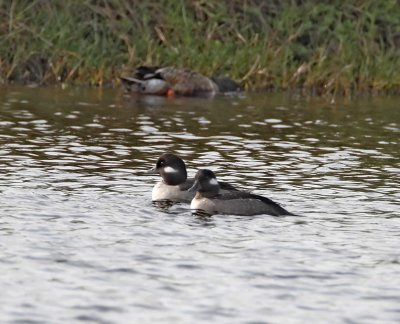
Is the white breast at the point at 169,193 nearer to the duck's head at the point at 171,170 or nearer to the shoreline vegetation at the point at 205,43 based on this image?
the duck's head at the point at 171,170

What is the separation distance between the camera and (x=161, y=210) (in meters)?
13.2

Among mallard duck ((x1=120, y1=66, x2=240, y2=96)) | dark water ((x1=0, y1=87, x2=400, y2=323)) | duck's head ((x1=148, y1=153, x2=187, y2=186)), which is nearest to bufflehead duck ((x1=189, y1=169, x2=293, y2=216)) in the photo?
dark water ((x1=0, y1=87, x2=400, y2=323))

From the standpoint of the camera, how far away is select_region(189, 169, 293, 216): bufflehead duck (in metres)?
12.7

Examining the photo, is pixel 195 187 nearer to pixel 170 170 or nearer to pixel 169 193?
pixel 169 193

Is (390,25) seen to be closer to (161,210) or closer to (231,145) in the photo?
(231,145)

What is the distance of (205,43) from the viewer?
26.4 metres

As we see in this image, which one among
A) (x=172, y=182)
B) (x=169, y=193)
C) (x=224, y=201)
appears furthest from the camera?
(x=172, y=182)

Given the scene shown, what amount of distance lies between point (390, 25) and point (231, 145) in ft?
34.2

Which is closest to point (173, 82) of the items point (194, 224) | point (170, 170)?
point (170, 170)

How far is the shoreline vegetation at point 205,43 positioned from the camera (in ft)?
84.0

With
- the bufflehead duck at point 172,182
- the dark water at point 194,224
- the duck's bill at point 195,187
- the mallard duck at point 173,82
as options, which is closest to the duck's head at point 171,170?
the bufflehead duck at point 172,182

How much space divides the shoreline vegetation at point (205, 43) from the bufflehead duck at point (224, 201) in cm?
1247

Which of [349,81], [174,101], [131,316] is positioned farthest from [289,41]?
[131,316]

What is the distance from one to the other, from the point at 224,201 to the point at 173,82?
11970 mm
